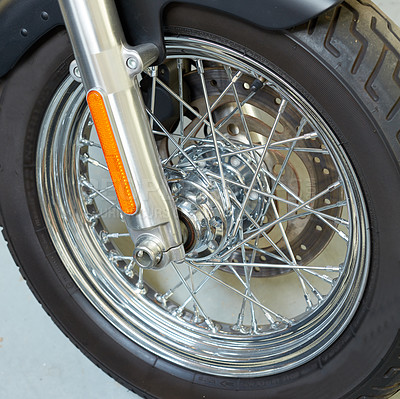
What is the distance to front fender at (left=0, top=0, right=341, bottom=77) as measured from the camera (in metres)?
0.71

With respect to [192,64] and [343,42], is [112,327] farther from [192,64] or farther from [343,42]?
[343,42]

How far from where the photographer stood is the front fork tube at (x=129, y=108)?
760 mm

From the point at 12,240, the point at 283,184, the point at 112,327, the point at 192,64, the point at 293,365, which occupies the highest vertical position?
the point at 192,64

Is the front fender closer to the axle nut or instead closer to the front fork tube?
the front fork tube

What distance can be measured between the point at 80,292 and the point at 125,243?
29 cm

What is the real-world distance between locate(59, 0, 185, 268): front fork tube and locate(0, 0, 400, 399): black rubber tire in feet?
0.30

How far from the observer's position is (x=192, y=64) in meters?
1.17

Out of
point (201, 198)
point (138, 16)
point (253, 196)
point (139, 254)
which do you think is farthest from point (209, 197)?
point (138, 16)

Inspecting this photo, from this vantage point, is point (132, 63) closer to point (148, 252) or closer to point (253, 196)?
point (148, 252)

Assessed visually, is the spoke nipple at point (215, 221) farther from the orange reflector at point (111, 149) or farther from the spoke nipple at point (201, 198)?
the orange reflector at point (111, 149)

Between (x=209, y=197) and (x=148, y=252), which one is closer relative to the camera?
(x=148, y=252)

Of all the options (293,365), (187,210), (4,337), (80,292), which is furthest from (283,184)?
(4,337)

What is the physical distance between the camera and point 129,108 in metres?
0.79

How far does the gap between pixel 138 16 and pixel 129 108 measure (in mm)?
132
